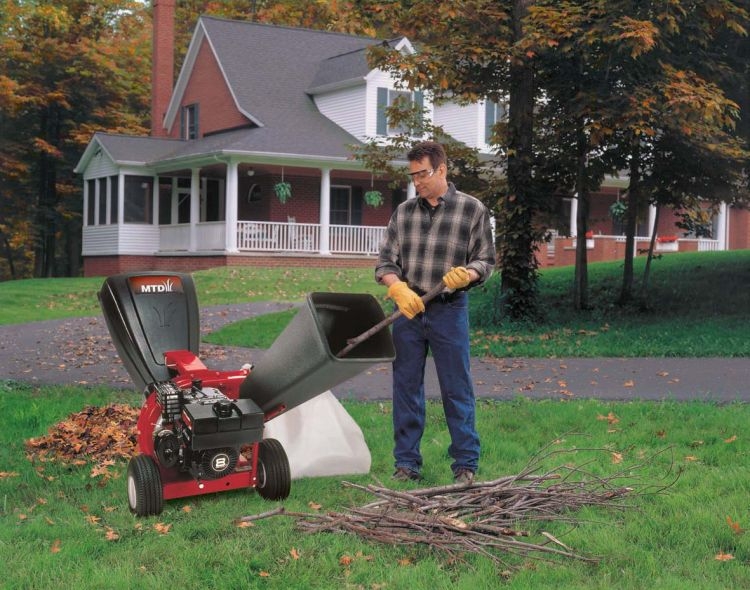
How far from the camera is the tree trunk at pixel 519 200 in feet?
50.1

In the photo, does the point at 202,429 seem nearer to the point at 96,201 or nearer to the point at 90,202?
the point at 96,201

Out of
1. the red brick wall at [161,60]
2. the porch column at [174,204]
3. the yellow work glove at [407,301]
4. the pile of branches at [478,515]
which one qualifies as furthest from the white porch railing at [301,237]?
the pile of branches at [478,515]

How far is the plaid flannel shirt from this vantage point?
620 cm

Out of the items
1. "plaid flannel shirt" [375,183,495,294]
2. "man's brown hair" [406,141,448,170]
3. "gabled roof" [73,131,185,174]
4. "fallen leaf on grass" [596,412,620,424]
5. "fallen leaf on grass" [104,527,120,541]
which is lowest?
"fallen leaf on grass" [104,527,120,541]

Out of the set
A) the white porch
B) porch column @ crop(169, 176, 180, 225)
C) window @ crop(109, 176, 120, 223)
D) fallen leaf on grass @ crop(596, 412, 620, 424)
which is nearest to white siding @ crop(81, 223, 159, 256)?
the white porch

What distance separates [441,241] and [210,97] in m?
27.7

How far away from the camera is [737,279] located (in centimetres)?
1928

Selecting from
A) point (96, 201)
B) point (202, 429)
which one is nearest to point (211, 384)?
point (202, 429)

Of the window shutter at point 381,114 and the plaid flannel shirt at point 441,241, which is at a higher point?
the window shutter at point 381,114

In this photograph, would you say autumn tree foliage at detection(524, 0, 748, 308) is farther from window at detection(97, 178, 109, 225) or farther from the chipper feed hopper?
window at detection(97, 178, 109, 225)

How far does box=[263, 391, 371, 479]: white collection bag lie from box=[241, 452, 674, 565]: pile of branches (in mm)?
823

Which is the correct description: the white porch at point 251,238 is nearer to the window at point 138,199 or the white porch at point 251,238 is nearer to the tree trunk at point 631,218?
the window at point 138,199

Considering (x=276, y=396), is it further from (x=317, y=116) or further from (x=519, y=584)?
(x=317, y=116)

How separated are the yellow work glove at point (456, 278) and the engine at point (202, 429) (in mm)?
A: 1293
